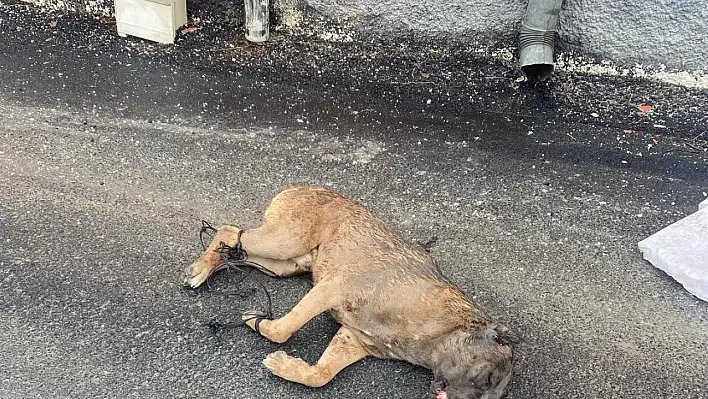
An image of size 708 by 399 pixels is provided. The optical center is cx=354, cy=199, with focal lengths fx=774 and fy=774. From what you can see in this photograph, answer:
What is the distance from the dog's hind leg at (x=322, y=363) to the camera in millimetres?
3424

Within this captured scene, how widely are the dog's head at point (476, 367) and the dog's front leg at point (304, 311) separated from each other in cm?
60

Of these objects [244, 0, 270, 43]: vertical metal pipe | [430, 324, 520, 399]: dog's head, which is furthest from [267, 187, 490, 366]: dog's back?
[244, 0, 270, 43]: vertical metal pipe

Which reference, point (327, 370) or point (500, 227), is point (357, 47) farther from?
point (327, 370)

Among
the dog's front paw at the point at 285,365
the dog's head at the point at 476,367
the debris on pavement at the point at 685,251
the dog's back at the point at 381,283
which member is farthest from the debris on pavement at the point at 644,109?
the dog's front paw at the point at 285,365

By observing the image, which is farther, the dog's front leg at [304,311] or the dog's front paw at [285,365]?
the dog's front leg at [304,311]

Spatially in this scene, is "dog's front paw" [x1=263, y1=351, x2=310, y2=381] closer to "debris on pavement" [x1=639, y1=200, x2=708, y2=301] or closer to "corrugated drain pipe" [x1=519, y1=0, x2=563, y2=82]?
"debris on pavement" [x1=639, y1=200, x2=708, y2=301]

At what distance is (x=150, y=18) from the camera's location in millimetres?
6020

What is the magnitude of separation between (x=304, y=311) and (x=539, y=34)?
Answer: 311 centimetres

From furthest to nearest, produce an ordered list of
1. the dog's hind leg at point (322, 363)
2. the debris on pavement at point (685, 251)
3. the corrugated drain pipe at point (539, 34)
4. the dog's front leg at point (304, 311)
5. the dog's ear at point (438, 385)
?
the corrugated drain pipe at point (539, 34) < the debris on pavement at point (685, 251) < the dog's front leg at point (304, 311) < the dog's hind leg at point (322, 363) < the dog's ear at point (438, 385)

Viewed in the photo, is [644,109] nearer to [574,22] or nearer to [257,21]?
[574,22]

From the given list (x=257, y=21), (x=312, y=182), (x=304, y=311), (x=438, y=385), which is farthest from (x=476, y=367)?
(x=257, y=21)

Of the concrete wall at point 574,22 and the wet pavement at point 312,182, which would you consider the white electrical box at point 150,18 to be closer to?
the wet pavement at point 312,182

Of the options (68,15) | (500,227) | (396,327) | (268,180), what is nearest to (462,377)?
(396,327)

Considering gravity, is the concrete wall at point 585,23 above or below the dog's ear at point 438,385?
above
